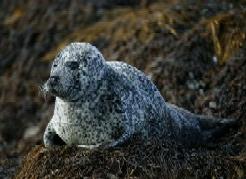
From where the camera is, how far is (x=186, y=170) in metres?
5.50

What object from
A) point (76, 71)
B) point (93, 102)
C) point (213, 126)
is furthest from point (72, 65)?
point (213, 126)

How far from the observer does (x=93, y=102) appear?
5.47 meters

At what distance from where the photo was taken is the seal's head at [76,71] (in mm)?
5312

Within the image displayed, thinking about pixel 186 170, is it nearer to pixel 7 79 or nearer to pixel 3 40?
pixel 7 79


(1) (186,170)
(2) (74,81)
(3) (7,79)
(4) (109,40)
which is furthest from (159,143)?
(3) (7,79)

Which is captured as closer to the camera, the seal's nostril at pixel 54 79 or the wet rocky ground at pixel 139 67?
the seal's nostril at pixel 54 79

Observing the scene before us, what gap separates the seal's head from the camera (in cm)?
531

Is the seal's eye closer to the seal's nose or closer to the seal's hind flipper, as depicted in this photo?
the seal's nose

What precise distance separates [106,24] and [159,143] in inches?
179

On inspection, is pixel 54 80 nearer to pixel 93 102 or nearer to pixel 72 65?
pixel 72 65

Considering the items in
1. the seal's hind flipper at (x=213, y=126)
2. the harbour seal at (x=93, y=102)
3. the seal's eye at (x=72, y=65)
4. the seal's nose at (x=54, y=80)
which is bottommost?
the seal's hind flipper at (x=213, y=126)

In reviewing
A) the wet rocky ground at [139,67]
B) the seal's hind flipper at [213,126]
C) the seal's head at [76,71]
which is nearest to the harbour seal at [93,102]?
the seal's head at [76,71]

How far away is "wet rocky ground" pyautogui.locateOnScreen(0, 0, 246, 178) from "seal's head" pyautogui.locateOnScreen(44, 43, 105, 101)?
47 centimetres

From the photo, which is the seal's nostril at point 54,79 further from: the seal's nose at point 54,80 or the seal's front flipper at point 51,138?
the seal's front flipper at point 51,138
